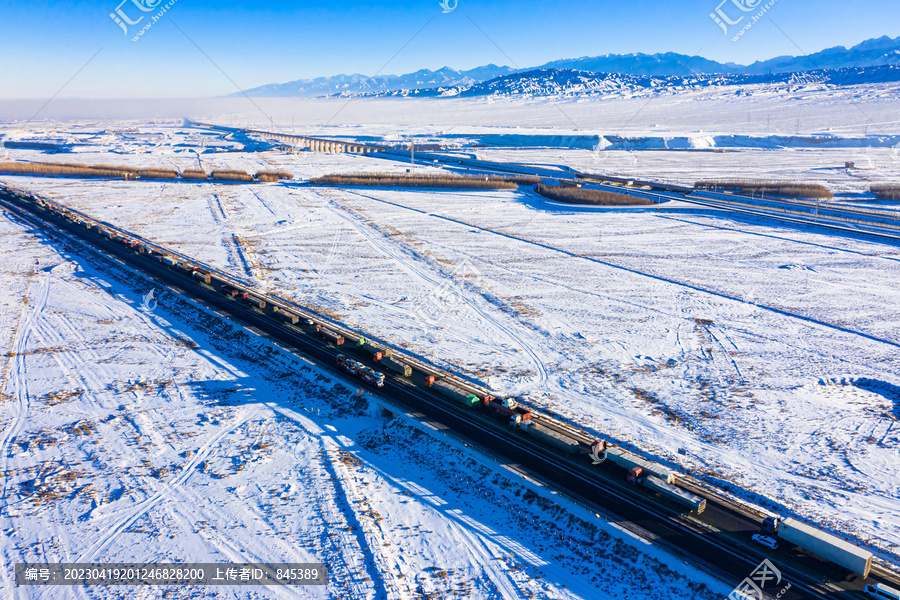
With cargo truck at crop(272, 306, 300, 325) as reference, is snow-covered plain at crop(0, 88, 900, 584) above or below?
above

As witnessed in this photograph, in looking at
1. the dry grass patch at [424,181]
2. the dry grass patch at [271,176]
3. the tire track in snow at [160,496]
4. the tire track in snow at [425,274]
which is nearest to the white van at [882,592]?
the tire track in snow at [425,274]

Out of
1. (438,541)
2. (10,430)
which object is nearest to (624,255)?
(438,541)

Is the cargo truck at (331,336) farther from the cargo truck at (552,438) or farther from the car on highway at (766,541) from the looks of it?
the car on highway at (766,541)

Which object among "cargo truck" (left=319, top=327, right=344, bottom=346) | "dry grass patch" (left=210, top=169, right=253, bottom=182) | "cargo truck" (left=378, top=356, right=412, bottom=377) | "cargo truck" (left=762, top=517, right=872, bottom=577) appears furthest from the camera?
"dry grass patch" (left=210, top=169, right=253, bottom=182)

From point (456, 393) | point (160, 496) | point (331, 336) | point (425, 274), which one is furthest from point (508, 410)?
point (425, 274)

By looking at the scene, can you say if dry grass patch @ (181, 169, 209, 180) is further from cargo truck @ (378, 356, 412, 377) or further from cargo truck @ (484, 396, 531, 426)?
cargo truck @ (484, 396, 531, 426)

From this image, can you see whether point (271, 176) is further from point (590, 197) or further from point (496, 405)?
point (496, 405)

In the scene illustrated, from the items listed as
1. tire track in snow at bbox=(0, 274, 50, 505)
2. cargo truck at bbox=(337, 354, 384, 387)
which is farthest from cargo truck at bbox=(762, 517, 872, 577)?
tire track in snow at bbox=(0, 274, 50, 505)
